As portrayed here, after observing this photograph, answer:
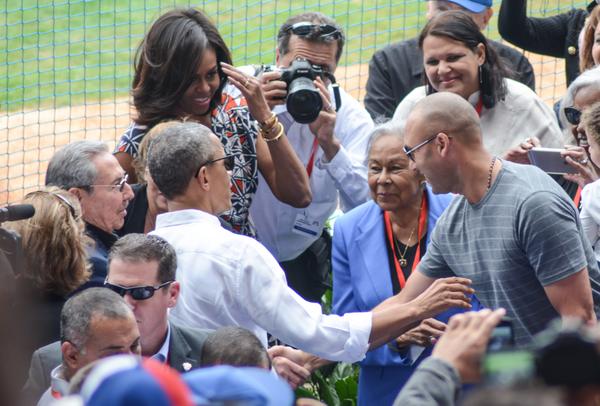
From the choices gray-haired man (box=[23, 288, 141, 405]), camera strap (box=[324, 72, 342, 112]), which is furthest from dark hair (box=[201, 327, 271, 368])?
camera strap (box=[324, 72, 342, 112])

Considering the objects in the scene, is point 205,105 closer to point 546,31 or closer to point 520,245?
point 520,245

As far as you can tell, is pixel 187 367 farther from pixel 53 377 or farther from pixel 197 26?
pixel 197 26

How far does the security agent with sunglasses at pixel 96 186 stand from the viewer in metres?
4.43

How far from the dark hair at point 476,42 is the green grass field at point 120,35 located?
6.21m

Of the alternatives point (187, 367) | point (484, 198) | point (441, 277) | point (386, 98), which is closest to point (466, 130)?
point (484, 198)

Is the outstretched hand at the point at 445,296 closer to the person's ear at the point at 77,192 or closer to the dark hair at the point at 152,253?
the dark hair at the point at 152,253

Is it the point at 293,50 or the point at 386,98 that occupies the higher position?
the point at 293,50

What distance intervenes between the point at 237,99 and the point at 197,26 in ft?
1.17

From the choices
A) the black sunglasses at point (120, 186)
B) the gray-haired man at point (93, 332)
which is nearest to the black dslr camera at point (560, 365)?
the gray-haired man at point (93, 332)

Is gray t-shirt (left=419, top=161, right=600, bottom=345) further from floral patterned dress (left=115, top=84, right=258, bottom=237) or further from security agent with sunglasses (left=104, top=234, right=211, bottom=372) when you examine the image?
floral patterned dress (left=115, top=84, right=258, bottom=237)

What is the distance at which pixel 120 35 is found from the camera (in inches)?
534

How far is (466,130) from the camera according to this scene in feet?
12.8

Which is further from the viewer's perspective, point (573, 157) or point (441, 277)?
point (573, 157)

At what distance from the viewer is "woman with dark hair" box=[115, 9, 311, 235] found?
4797 mm
